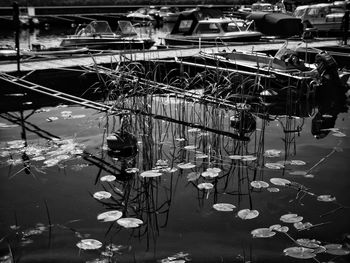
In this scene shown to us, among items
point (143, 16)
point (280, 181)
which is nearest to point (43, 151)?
point (280, 181)

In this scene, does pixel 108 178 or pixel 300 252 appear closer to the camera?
pixel 300 252

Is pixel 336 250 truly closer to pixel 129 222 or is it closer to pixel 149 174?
pixel 129 222

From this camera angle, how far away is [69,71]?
11.6 metres

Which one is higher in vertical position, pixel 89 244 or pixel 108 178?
pixel 108 178

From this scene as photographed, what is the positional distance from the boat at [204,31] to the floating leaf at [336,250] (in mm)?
16001

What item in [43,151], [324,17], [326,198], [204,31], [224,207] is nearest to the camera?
[224,207]

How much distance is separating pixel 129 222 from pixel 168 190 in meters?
1.02

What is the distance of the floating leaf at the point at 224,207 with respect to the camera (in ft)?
15.4

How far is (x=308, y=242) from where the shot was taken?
4.00 meters

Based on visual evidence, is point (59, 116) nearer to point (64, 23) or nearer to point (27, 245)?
point (27, 245)

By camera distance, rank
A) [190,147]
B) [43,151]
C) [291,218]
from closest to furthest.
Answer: [291,218], [43,151], [190,147]

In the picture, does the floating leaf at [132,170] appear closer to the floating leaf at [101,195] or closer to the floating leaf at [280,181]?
the floating leaf at [101,195]

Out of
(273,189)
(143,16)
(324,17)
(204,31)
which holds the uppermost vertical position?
(143,16)

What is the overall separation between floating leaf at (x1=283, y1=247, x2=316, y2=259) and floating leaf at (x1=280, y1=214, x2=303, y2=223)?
54 centimetres
